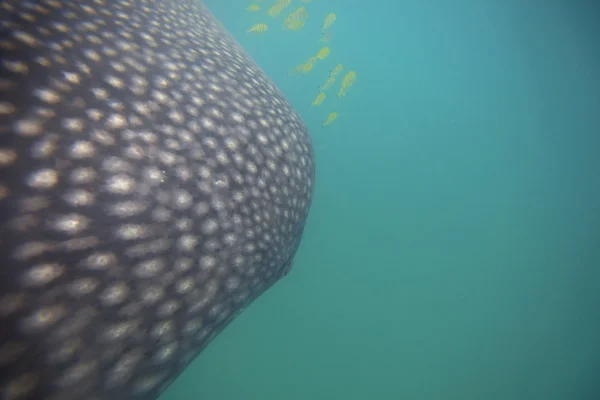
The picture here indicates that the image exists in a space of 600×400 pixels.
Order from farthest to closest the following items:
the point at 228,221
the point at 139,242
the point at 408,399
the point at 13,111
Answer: the point at 408,399
the point at 228,221
the point at 139,242
the point at 13,111

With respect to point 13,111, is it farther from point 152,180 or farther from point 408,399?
point 408,399

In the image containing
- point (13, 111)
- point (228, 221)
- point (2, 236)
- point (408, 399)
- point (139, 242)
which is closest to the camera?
point (2, 236)

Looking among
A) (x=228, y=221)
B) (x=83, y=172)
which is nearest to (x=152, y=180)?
(x=83, y=172)

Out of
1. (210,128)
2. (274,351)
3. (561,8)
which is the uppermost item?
(561,8)

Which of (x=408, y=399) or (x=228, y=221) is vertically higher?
(x=228, y=221)

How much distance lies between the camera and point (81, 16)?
5.02 ft

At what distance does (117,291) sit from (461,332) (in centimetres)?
1991

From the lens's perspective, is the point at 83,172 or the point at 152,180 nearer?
the point at 83,172

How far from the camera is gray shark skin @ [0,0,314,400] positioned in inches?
38.6

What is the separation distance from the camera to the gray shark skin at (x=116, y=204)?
98cm

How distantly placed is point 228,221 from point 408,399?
1505cm

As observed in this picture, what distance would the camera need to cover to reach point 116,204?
117cm

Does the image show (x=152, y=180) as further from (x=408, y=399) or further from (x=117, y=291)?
(x=408, y=399)

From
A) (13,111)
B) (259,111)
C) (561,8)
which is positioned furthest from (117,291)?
(561,8)
